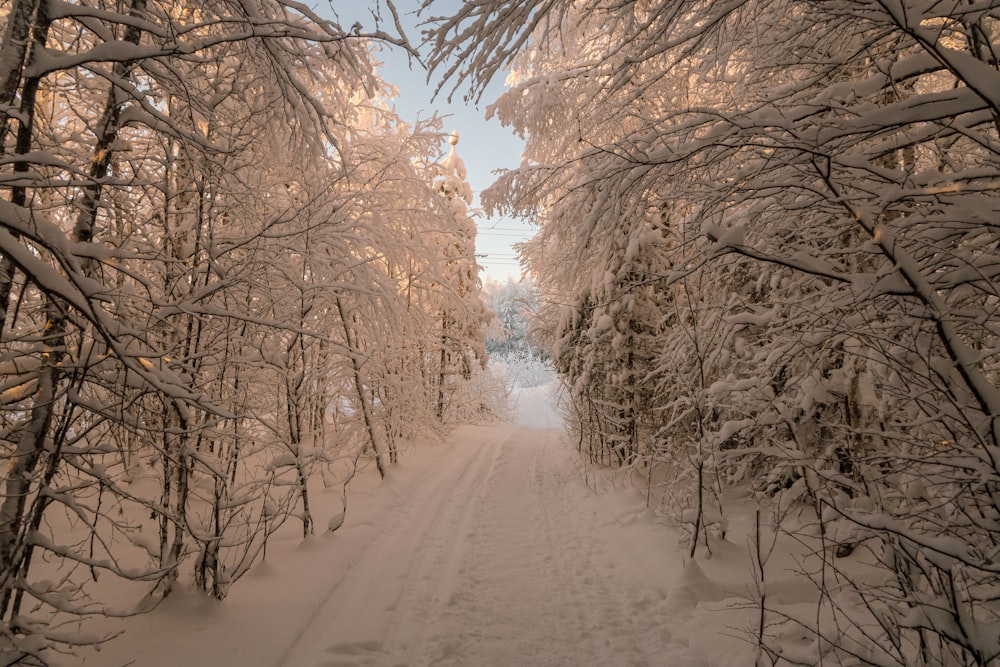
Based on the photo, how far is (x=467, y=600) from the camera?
4.73 meters

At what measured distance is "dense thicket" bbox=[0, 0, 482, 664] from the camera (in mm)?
2555

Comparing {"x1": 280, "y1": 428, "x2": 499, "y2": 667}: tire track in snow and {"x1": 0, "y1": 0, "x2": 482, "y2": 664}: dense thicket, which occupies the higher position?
{"x1": 0, "y1": 0, "x2": 482, "y2": 664}: dense thicket

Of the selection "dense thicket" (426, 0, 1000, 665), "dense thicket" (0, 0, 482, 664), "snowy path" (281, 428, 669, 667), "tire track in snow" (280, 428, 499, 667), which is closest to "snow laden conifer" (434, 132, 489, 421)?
"dense thicket" (0, 0, 482, 664)

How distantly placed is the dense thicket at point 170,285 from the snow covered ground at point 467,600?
0.49m

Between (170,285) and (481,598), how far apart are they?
4.26 metres

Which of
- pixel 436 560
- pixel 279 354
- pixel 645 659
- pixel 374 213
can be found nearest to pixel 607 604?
pixel 645 659

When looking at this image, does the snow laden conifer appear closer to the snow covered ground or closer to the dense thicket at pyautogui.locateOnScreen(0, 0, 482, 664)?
the dense thicket at pyautogui.locateOnScreen(0, 0, 482, 664)

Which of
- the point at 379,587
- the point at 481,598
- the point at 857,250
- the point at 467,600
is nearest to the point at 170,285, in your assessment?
the point at 379,587

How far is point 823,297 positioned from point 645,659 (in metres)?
3.13

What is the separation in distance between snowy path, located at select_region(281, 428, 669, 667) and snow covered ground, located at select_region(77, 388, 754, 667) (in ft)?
0.06

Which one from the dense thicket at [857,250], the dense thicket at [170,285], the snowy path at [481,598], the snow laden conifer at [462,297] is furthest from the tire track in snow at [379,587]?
the snow laden conifer at [462,297]

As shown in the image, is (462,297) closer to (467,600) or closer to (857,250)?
(467,600)

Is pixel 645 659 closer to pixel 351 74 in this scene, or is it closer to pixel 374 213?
pixel 351 74

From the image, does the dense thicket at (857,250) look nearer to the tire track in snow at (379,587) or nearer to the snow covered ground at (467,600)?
the snow covered ground at (467,600)
